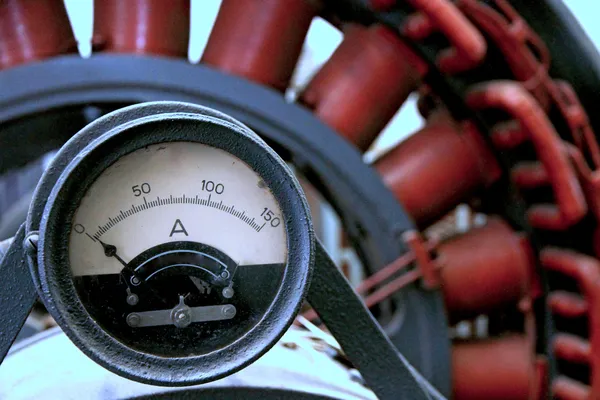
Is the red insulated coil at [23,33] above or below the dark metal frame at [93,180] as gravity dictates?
above

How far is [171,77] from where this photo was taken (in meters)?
1.11

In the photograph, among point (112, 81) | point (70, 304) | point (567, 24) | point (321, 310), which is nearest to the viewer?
point (70, 304)

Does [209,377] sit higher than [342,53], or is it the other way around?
[342,53]

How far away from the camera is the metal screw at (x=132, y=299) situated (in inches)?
24.3

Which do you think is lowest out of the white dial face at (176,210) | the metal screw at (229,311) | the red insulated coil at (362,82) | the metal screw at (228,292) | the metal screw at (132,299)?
the metal screw at (229,311)

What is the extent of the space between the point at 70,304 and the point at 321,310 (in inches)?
11.9

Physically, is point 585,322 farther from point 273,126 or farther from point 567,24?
point 273,126

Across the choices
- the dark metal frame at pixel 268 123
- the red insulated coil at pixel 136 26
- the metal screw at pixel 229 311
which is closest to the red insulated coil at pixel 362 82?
the dark metal frame at pixel 268 123

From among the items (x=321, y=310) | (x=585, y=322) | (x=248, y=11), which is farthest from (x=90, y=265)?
(x=585, y=322)

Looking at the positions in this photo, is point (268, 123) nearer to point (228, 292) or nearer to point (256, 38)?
point (256, 38)

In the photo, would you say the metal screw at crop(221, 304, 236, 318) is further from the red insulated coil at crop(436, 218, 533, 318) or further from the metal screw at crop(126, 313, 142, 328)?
the red insulated coil at crop(436, 218, 533, 318)

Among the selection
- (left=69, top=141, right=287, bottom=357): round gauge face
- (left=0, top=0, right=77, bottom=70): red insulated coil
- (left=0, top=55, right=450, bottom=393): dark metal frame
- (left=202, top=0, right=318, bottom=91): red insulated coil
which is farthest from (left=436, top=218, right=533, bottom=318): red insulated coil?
(left=0, top=0, right=77, bottom=70): red insulated coil

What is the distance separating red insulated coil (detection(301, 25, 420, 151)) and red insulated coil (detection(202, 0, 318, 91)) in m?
0.10

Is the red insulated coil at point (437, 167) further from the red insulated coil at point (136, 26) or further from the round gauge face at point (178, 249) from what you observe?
the round gauge face at point (178, 249)
